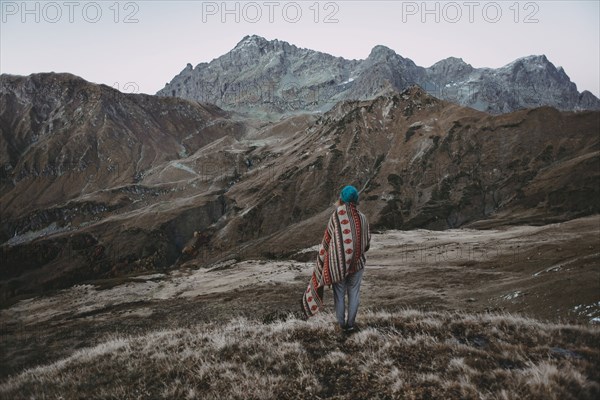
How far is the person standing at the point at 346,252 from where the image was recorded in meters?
9.23

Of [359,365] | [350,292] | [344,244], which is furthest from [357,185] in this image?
[359,365]

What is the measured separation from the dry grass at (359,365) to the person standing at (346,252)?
0.80 m

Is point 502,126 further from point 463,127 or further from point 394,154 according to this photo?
point 394,154

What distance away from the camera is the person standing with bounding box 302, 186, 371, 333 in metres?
9.23

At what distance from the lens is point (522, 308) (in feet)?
55.2

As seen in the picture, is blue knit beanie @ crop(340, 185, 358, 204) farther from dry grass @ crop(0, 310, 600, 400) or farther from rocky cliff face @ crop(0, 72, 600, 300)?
rocky cliff face @ crop(0, 72, 600, 300)

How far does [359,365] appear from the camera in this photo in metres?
7.48

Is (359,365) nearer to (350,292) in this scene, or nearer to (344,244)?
(350,292)

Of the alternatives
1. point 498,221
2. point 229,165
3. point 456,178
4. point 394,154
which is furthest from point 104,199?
point 498,221

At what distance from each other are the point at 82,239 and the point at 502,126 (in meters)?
120

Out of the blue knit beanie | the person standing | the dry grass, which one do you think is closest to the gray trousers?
the person standing

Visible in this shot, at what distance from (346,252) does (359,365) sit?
2.55 m

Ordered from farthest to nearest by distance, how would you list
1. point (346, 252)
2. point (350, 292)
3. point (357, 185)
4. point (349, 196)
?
point (357, 185)
point (350, 292)
point (349, 196)
point (346, 252)

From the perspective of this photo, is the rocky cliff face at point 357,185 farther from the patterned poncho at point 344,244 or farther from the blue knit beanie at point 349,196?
the blue knit beanie at point 349,196
